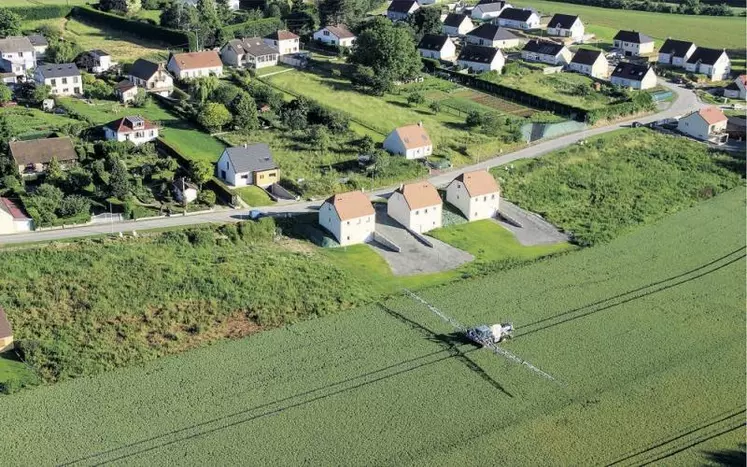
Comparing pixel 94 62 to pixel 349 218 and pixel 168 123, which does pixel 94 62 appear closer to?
pixel 168 123

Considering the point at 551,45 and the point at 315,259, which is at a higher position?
the point at 551,45

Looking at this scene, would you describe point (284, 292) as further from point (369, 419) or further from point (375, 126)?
point (375, 126)

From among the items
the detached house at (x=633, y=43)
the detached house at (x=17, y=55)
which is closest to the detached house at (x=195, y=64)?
the detached house at (x=17, y=55)

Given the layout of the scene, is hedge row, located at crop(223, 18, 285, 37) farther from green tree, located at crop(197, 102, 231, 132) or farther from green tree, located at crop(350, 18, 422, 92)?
green tree, located at crop(197, 102, 231, 132)

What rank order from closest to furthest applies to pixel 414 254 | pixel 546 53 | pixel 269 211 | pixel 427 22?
pixel 414 254 → pixel 269 211 → pixel 546 53 → pixel 427 22

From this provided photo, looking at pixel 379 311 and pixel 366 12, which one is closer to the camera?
pixel 379 311

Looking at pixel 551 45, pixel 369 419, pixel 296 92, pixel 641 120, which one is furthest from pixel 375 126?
pixel 369 419

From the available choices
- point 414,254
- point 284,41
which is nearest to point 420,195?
A: point 414,254
